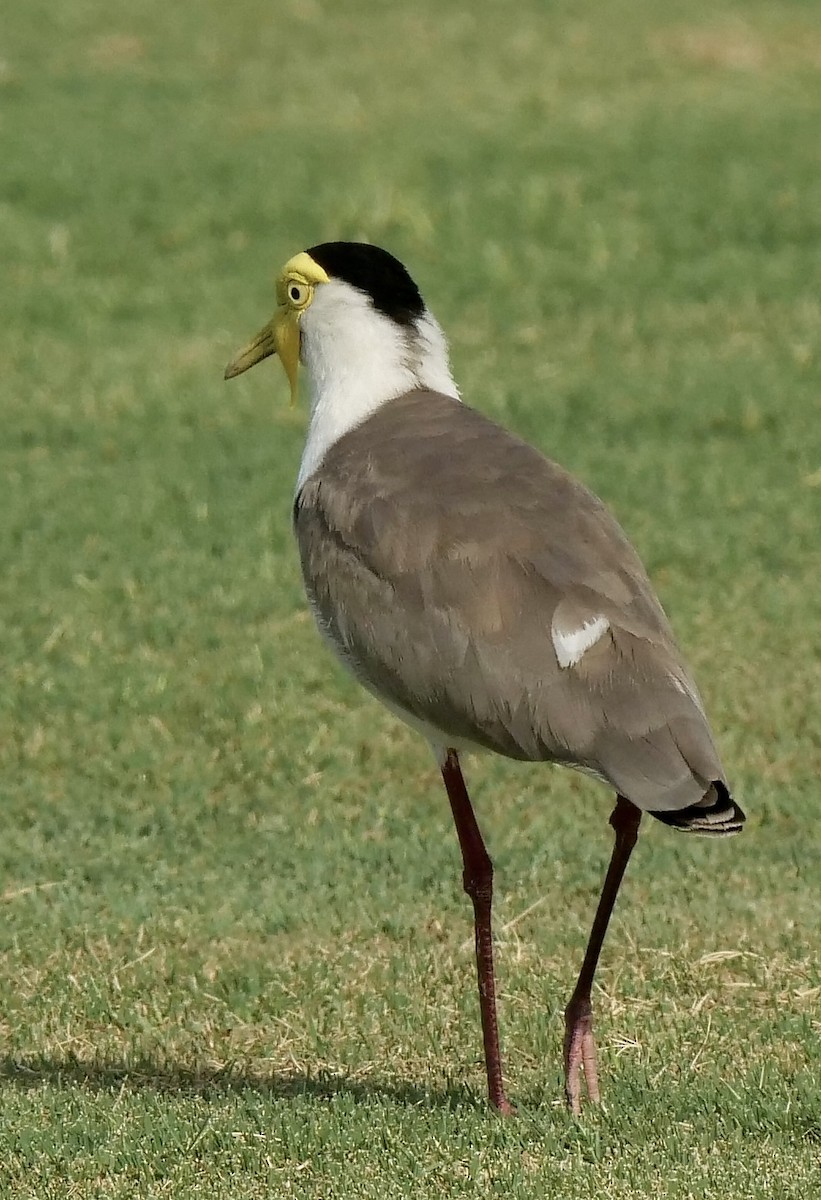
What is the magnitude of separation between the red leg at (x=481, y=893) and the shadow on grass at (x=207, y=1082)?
0.13 metres

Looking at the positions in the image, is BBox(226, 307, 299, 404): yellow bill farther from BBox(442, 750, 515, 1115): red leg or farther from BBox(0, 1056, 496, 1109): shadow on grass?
BBox(0, 1056, 496, 1109): shadow on grass

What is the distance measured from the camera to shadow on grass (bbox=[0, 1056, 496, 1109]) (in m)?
5.34

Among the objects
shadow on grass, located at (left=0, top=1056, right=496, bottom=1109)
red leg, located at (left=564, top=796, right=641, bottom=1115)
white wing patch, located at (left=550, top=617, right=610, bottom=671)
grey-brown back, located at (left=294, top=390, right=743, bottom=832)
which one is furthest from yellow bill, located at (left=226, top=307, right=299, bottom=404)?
shadow on grass, located at (left=0, top=1056, right=496, bottom=1109)

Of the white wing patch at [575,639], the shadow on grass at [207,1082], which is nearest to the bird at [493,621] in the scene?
the white wing patch at [575,639]

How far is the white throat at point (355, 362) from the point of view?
5.99 metres

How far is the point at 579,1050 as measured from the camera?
5.27 metres

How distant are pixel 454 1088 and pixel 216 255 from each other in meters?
9.25

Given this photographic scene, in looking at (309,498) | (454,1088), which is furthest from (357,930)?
(309,498)

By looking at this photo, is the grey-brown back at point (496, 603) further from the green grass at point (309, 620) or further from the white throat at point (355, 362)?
the green grass at point (309, 620)

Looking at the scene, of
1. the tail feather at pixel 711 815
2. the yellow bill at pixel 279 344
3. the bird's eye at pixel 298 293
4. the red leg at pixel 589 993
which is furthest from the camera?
the yellow bill at pixel 279 344

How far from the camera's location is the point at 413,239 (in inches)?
543

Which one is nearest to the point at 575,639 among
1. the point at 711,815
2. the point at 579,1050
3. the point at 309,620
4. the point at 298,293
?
the point at 711,815

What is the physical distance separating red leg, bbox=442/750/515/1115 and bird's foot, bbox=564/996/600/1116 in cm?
17

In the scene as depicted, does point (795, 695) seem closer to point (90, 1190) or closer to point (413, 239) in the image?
point (90, 1190)
